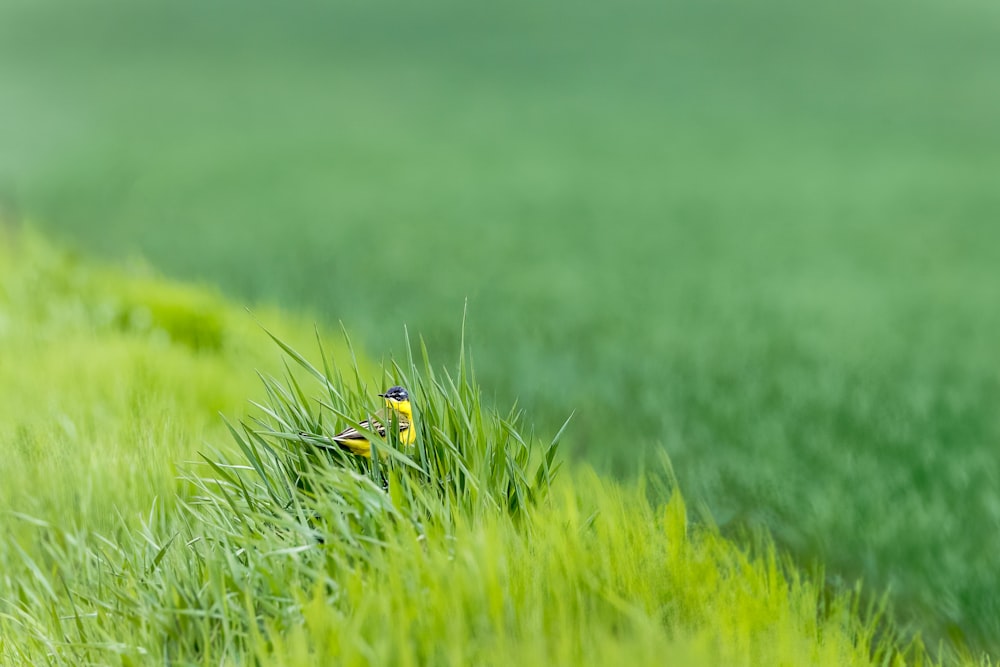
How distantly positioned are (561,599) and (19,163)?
1273 cm

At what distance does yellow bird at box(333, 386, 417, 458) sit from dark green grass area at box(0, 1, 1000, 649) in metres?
1.82

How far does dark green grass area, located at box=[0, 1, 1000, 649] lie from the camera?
4.96 m

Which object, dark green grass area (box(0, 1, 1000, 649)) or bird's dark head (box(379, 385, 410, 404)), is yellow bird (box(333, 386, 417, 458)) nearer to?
bird's dark head (box(379, 385, 410, 404))

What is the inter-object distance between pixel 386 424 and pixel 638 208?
941 centimetres

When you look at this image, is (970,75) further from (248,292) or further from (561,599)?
(561,599)

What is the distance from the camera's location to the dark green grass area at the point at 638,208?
496 cm

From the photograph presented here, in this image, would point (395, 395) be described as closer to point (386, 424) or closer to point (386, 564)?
point (386, 424)

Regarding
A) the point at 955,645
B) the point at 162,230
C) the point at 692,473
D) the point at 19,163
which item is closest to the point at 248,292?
the point at 162,230

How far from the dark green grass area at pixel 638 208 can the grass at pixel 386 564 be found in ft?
5.12

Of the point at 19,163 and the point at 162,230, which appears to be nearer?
the point at 162,230

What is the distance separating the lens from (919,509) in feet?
14.5

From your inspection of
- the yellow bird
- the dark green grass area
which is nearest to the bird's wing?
the yellow bird

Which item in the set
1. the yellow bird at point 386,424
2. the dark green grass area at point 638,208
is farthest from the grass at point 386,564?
the dark green grass area at point 638,208

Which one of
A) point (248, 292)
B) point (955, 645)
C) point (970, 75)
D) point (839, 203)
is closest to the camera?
point (955, 645)
